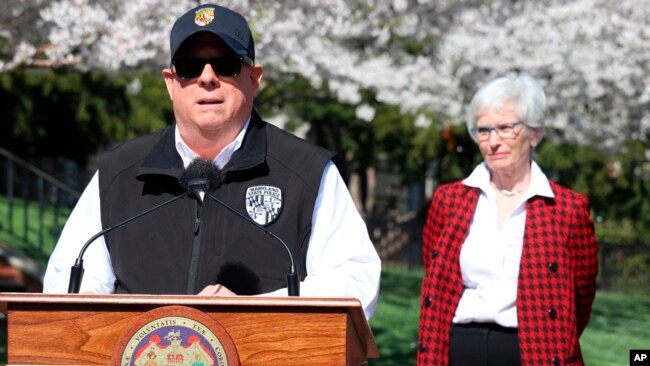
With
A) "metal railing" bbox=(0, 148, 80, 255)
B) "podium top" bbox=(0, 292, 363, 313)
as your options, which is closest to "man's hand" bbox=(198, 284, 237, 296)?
"podium top" bbox=(0, 292, 363, 313)

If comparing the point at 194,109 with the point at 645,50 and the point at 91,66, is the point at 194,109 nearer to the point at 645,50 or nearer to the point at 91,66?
the point at 91,66

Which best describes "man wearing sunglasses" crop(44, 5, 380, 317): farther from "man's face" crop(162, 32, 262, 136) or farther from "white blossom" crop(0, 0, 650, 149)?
"white blossom" crop(0, 0, 650, 149)

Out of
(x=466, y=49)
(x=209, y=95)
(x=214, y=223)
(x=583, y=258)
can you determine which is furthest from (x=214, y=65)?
(x=466, y=49)

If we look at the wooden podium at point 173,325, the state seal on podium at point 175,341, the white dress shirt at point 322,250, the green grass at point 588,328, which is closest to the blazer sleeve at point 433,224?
the white dress shirt at point 322,250

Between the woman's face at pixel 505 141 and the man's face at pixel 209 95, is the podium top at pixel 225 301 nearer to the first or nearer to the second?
the man's face at pixel 209 95

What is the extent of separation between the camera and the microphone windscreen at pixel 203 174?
3809 mm

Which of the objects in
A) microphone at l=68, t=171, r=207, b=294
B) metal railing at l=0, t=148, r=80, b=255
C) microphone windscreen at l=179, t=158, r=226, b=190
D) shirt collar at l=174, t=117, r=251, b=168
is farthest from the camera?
metal railing at l=0, t=148, r=80, b=255

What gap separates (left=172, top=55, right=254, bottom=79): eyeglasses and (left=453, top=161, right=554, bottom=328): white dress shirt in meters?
1.90

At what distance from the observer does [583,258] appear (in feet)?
18.4

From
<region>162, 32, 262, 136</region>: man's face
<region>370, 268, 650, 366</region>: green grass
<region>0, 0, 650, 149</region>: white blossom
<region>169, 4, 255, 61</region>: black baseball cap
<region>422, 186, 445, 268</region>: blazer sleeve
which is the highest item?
<region>0, 0, 650, 149</region>: white blossom

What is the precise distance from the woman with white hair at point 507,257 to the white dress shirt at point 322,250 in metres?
1.51

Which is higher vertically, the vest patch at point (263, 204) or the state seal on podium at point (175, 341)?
the vest patch at point (263, 204)

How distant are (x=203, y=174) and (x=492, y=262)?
1988mm

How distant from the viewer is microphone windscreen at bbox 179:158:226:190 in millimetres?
3809
